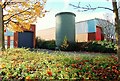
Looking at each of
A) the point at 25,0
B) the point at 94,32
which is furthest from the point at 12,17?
the point at 94,32

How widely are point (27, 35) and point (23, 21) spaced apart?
13978mm

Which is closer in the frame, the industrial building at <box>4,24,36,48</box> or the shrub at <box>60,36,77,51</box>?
the shrub at <box>60,36,77,51</box>

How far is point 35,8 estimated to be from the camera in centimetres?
1016

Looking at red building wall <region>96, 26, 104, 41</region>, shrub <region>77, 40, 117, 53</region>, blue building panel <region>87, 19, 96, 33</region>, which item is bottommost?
shrub <region>77, 40, 117, 53</region>

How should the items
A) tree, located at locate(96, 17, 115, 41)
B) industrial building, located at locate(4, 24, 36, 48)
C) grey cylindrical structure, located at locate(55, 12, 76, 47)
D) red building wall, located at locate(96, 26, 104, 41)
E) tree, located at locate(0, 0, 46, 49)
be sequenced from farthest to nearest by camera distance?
red building wall, located at locate(96, 26, 104, 41)
tree, located at locate(96, 17, 115, 41)
industrial building, located at locate(4, 24, 36, 48)
grey cylindrical structure, located at locate(55, 12, 76, 47)
tree, located at locate(0, 0, 46, 49)

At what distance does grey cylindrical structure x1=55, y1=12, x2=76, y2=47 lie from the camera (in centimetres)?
1972

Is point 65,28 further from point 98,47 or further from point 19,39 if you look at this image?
point 19,39

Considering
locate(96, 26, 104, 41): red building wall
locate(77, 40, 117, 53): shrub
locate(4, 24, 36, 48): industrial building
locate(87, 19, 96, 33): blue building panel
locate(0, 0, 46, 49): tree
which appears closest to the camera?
locate(0, 0, 46, 49): tree

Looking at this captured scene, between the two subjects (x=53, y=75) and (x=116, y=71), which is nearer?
(x=53, y=75)

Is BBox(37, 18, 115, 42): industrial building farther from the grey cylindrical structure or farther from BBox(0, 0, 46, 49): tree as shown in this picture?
BBox(0, 0, 46, 49): tree

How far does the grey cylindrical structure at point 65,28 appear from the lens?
776 inches

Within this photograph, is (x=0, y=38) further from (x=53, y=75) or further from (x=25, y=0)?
(x=53, y=75)

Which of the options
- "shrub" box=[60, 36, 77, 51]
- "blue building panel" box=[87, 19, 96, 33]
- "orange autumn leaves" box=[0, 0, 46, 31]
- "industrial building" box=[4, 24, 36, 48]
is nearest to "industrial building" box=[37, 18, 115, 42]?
"blue building panel" box=[87, 19, 96, 33]

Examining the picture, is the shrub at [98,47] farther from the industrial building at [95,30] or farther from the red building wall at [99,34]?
the red building wall at [99,34]
